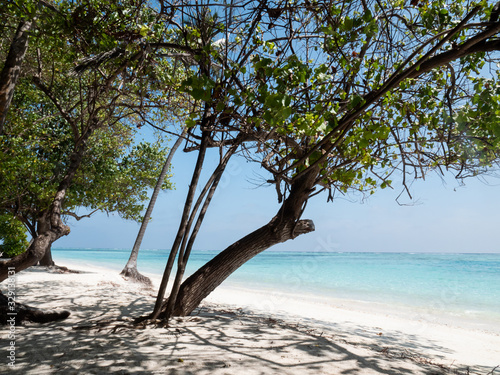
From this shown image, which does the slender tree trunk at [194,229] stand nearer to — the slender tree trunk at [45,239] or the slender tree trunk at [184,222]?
the slender tree trunk at [184,222]

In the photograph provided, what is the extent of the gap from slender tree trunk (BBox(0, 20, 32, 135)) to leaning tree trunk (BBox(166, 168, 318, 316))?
293cm

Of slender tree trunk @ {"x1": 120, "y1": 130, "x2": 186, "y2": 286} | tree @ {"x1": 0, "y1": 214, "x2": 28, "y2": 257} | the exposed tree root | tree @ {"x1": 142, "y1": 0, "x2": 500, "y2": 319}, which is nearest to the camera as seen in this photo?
tree @ {"x1": 142, "y1": 0, "x2": 500, "y2": 319}

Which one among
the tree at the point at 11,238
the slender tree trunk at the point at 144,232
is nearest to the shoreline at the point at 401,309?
the slender tree trunk at the point at 144,232

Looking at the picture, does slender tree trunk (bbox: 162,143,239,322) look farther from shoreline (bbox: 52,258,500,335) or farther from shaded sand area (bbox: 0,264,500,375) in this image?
shoreline (bbox: 52,258,500,335)

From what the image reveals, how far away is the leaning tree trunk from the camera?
14.9ft

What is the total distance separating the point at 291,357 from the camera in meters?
3.25

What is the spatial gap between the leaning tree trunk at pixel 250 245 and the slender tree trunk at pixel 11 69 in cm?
293

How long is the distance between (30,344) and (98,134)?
8.98m

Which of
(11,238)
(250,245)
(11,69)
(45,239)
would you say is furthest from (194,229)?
(11,238)

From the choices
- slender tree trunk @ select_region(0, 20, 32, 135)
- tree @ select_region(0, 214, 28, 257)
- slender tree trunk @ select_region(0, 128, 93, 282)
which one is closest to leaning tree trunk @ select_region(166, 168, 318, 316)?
slender tree trunk @ select_region(0, 128, 93, 282)

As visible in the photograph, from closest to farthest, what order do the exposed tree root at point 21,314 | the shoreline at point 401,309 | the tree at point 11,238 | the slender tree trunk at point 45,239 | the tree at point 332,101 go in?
the tree at point 332,101 → the exposed tree root at point 21,314 → the slender tree trunk at point 45,239 → the shoreline at point 401,309 → the tree at point 11,238

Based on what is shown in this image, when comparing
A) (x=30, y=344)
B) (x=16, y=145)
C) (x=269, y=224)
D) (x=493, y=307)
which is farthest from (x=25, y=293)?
(x=493, y=307)

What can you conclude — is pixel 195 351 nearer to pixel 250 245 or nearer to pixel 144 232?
pixel 250 245

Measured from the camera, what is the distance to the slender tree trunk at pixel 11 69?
13.2 feet
